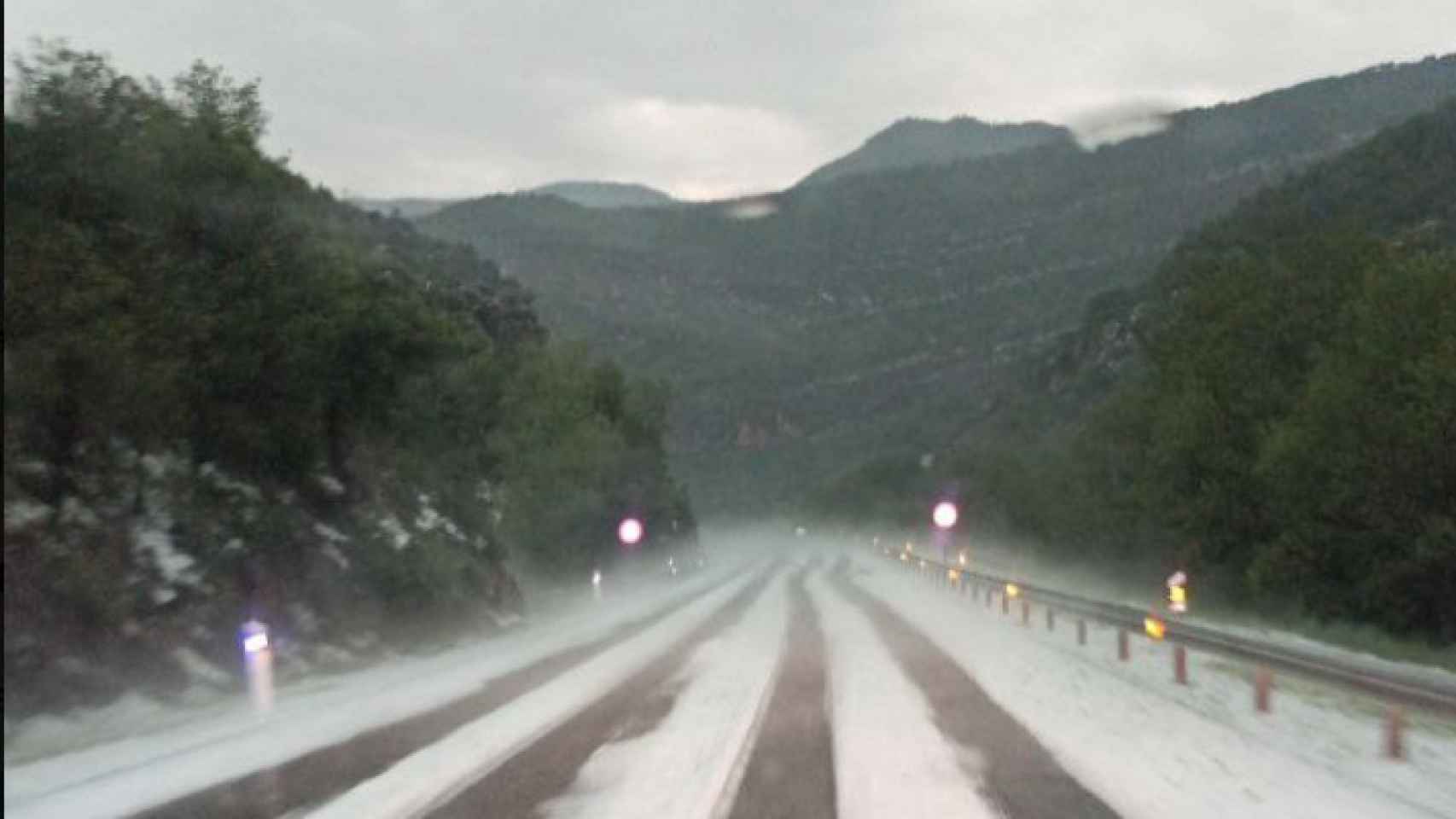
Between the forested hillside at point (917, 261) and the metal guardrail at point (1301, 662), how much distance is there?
10515cm

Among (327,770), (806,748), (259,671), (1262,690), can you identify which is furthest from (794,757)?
(259,671)

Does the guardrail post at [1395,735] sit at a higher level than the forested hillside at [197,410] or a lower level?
lower

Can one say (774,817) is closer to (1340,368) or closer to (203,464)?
(203,464)

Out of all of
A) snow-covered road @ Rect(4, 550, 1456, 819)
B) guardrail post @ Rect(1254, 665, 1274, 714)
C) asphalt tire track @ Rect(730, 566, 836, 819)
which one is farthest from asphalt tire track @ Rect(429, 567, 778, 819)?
guardrail post @ Rect(1254, 665, 1274, 714)

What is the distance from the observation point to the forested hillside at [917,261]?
151 meters

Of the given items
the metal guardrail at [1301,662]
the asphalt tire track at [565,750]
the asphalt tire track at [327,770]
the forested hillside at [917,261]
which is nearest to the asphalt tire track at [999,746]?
the asphalt tire track at [565,750]

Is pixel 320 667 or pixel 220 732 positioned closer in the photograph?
pixel 220 732

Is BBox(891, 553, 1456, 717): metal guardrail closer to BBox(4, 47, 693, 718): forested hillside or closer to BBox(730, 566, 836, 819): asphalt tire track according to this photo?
BBox(730, 566, 836, 819): asphalt tire track

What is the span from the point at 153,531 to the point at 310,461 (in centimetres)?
864

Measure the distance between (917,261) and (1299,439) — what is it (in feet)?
429

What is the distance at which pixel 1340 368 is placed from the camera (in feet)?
133

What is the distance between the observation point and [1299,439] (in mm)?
41125

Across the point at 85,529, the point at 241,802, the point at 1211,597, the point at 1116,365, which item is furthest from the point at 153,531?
the point at 1116,365

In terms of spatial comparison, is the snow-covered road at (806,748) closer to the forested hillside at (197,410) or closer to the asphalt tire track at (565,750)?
the asphalt tire track at (565,750)
